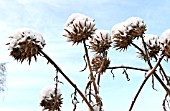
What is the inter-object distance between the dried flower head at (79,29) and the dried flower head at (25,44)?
29 centimetres

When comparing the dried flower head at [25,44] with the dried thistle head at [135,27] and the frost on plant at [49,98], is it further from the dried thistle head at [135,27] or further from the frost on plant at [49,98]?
the dried thistle head at [135,27]

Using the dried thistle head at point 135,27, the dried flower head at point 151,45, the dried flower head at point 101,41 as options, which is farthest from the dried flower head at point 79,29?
the dried flower head at point 151,45

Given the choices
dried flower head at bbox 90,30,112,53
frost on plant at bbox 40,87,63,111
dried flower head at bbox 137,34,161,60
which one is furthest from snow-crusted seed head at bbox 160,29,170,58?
frost on plant at bbox 40,87,63,111

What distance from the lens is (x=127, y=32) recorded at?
215 centimetres

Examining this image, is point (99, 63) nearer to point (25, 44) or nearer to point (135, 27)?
point (135, 27)

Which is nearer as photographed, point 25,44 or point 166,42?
point 25,44

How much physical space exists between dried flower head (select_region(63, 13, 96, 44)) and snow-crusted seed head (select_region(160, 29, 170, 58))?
43 cm

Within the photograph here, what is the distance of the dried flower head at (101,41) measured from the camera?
2.20 metres

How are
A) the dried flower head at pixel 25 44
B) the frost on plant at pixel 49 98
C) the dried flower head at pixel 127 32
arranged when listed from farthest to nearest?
the dried flower head at pixel 127 32
the frost on plant at pixel 49 98
the dried flower head at pixel 25 44

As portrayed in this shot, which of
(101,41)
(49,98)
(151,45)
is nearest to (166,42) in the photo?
(151,45)

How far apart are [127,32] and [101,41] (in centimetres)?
18

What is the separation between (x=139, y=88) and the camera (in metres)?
1.91

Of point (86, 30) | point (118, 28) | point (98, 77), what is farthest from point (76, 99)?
point (118, 28)

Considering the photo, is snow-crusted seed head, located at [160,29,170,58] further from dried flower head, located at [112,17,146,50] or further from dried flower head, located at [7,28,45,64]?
dried flower head, located at [7,28,45,64]
